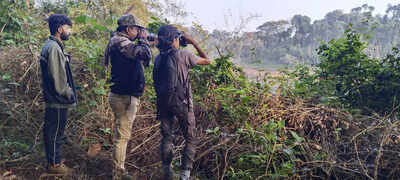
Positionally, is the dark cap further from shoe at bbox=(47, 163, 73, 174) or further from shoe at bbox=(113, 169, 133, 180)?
shoe at bbox=(47, 163, 73, 174)

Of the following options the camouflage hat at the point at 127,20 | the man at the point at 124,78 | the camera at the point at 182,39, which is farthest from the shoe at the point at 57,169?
the camera at the point at 182,39

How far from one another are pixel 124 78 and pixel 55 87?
2.61 ft

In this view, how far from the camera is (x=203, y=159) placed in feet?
11.8

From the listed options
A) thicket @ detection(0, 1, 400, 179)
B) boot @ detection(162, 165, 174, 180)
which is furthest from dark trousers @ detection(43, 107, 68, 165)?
boot @ detection(162, 165, 174, 180)

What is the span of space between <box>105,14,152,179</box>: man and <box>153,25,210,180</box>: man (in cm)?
21

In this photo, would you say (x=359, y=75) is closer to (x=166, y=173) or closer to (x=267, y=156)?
(x=267, y=156)

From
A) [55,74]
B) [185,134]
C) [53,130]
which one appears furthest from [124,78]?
[53,130]

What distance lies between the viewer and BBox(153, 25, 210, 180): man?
9.69 ft

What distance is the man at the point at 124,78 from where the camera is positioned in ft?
9.77

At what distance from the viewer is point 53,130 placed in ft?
10.3

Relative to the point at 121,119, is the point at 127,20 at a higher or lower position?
higher

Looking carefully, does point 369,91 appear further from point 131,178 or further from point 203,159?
point 131,178

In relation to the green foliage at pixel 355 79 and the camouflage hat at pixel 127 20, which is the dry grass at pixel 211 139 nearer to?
the green foliage at pixel 355 79

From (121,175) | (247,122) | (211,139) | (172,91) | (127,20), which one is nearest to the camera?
(172,91)
